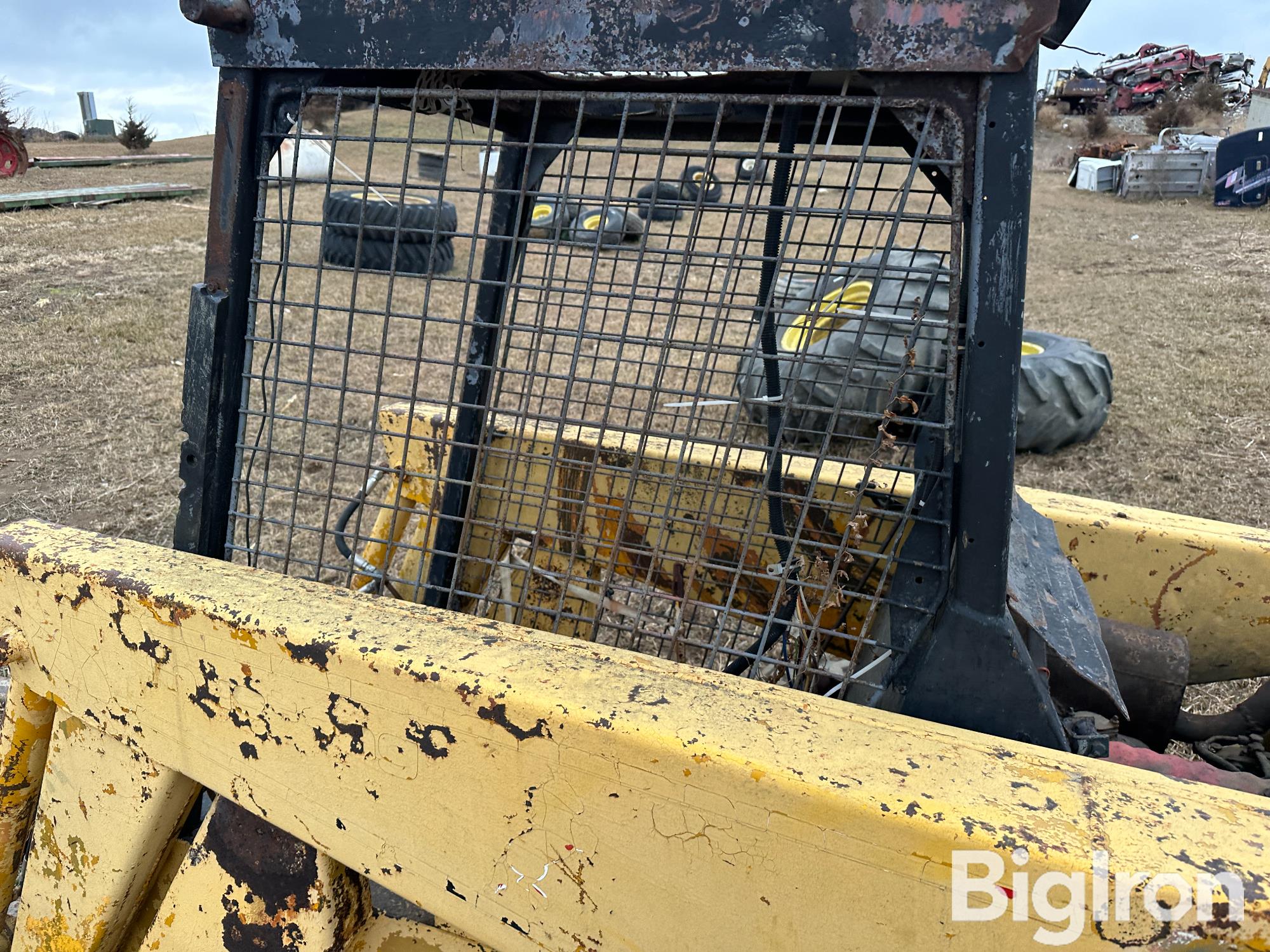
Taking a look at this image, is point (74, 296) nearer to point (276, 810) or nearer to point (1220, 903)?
point (276, 810)

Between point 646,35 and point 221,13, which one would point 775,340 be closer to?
point 646,35

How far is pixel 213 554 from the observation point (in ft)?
4.54

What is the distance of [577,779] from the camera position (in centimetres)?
95

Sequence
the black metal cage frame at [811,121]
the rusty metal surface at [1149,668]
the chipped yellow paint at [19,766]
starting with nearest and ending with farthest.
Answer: the black metal cage frame at [811,121] < the chipped yellow paint at [19,766] < the rusty metal surface at [1149,668]

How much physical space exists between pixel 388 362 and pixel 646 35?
4270 mm

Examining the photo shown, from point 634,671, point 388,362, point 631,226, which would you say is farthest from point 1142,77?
point 634,671

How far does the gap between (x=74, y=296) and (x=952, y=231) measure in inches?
272

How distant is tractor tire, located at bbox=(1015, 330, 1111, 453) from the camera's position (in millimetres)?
4199

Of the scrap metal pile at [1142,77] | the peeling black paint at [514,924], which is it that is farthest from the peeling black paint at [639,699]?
the scrap metal pile at [1142,77]

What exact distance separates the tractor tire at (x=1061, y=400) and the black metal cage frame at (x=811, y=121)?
10.7ft

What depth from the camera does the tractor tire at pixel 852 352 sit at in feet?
3.61

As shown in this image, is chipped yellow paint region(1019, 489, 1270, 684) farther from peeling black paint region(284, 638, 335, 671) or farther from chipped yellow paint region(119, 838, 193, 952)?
chipped yellow paint region(119, 838, 193, 952)

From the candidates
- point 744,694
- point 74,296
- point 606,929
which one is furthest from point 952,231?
point 74,296

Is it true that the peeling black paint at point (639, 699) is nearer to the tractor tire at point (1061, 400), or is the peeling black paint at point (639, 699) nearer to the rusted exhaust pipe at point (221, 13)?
the rusted exhaust pipe at point (221, 13)
